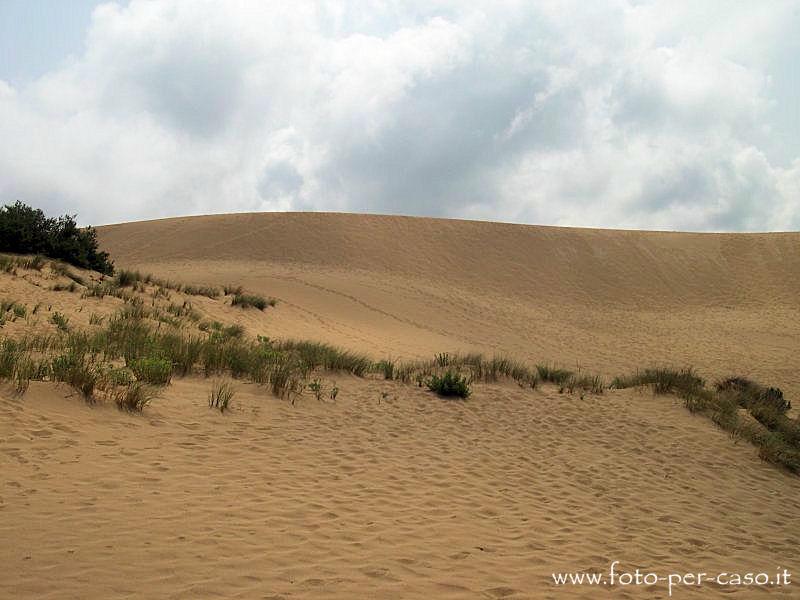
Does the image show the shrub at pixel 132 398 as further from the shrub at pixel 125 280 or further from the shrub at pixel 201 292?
the shrub at pixel 201 292

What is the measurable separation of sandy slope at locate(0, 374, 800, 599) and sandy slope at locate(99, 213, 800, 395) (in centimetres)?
1003

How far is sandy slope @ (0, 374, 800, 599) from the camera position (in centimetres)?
380

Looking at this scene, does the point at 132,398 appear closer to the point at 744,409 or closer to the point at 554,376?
the point at 554,376

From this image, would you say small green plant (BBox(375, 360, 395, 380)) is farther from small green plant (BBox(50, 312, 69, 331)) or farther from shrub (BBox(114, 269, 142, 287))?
shrub (BBox(114, 269, 142, 287))

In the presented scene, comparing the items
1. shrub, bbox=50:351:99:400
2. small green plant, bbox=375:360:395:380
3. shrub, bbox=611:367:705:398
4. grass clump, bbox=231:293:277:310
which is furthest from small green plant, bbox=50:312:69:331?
shrub, bbox=611:367:705:398

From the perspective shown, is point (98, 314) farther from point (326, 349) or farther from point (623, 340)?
point (623, 340)

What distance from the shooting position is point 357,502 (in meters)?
5.38

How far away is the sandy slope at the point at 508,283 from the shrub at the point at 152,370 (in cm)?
966

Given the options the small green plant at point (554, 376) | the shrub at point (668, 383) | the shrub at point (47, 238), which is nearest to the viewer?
the shrub at point (668, 383)

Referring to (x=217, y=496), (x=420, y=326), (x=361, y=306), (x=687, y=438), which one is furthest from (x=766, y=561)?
(x=361, y=306)

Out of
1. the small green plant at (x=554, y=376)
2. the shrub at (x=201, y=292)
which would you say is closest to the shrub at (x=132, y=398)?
the small green plant at (x=554, y=376)

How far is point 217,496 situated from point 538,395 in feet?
24.7

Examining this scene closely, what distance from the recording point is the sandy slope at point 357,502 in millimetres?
3797

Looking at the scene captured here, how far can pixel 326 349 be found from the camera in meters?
13.1
